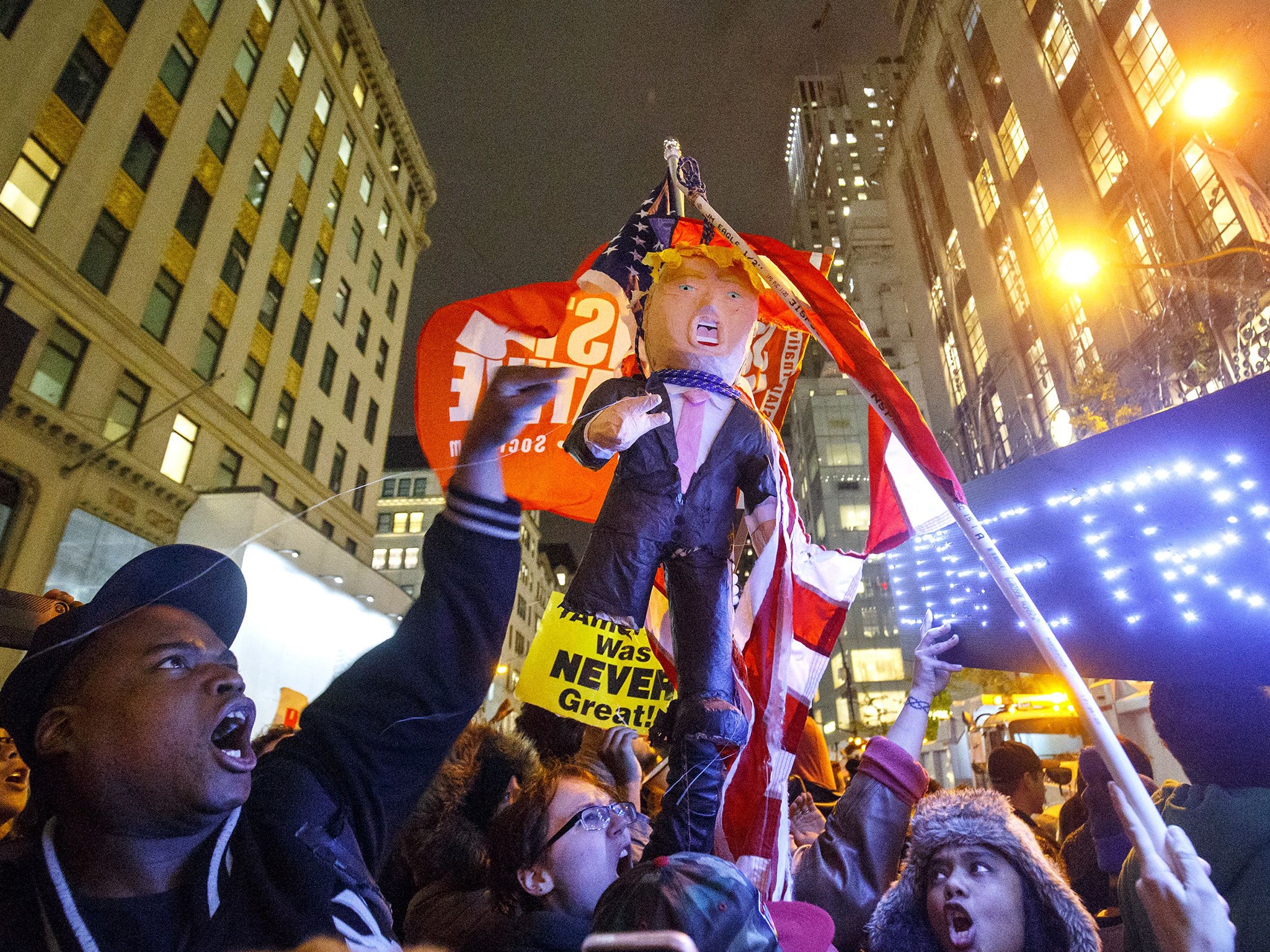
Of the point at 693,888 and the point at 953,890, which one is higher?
the point at 693,888

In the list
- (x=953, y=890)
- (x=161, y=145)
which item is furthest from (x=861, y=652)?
(x=953, y=890)

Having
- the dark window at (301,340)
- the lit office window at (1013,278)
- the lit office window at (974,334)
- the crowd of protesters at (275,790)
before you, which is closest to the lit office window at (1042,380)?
the lit office window at (1013,278)

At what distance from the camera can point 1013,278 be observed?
28.3m

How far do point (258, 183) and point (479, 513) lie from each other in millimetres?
20993

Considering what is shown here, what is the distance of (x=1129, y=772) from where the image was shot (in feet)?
5.19

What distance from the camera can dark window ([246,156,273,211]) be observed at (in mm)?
17953

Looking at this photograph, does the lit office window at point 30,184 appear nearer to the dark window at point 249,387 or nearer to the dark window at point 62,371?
the dark window at point 249,387

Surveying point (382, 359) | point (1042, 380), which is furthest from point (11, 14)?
point (1042, 380)

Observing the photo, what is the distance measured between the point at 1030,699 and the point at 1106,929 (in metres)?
13.0

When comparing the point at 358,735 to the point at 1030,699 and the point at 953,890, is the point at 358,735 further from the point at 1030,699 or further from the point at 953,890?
the point at 1030,699

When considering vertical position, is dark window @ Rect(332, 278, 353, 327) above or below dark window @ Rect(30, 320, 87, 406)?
above

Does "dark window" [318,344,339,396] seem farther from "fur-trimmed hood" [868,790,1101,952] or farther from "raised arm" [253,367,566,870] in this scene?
"raised arm" [253,367,566,870]

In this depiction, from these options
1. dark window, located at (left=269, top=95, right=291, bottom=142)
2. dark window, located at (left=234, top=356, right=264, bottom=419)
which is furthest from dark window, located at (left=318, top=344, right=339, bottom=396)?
dark window, located at (left=269, top=95, right=291, bottom=142)

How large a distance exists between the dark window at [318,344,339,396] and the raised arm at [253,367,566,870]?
21468mm
